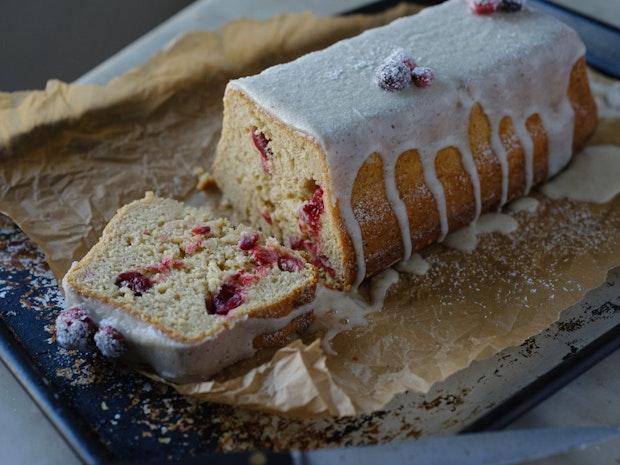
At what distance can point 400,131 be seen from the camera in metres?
2.91

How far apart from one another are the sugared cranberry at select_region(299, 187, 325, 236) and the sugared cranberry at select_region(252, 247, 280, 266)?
0.21m

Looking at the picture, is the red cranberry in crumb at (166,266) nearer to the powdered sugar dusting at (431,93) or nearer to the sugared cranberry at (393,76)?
the powdered sugar dusting at (431,93)

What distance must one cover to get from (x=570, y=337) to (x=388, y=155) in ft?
2.75

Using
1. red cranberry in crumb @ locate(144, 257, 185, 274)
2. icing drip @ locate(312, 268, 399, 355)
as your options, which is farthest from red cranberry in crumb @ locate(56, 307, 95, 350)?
icing drip @ locate(312, 268, 399, 355)

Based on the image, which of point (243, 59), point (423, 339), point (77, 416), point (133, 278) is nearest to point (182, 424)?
point (77, 416)

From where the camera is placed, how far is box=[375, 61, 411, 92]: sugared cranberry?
2.92 meters

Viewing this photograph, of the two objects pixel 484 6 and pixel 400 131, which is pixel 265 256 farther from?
pixel 484 6

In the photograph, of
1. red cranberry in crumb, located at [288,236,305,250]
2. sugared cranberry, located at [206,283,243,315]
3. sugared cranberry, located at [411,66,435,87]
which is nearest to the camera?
sugared cranberry, located at [206,283,243,315]

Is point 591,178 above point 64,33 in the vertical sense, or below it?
below

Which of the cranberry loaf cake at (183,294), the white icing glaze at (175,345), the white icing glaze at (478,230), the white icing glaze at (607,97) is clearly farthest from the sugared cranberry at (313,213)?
the white icing glaze at (607,97)

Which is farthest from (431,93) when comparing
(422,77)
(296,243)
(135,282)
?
(135,282)

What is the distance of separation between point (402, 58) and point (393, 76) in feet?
0.32

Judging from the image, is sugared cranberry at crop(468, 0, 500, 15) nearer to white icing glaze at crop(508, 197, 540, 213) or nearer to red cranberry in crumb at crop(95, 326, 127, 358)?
white icing glaze at crop(508, 197, 540, 213)

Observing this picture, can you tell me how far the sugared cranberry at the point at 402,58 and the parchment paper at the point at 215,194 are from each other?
2.26 ft
